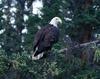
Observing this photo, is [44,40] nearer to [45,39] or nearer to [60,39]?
[45,39]

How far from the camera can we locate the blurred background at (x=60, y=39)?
22.2ft

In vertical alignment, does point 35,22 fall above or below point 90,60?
above

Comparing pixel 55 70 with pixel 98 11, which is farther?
pixel 98 11

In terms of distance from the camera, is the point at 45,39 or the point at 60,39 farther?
the point at 60,39

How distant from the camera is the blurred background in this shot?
677 cm

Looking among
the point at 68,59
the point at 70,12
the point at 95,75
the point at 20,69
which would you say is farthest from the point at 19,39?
the point at 20,69

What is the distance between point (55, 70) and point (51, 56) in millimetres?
495

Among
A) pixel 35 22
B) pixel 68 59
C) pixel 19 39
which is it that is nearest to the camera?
pixel 68 59

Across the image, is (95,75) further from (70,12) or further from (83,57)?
(70,12)

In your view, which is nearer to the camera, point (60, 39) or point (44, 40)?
point (44, 40)

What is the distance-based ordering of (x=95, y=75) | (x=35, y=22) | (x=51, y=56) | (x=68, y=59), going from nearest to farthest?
(x=51, y=56) < (x=68, y=59) < (x=95, y=75) < (x=35, y=22)

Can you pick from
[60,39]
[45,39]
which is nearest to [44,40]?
[45,39]

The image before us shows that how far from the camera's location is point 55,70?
6691 millimetres

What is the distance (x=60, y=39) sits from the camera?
35.0ft
